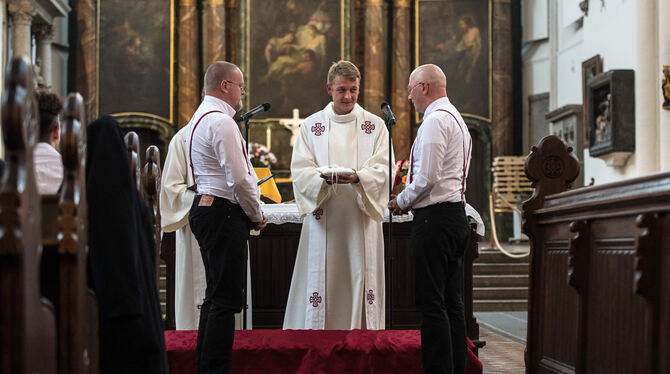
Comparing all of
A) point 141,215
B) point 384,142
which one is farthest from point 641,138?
point 141,215

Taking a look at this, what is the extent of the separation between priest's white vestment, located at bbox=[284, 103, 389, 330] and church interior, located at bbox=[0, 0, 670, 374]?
0.40 metres

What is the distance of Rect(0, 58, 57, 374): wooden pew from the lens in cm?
193

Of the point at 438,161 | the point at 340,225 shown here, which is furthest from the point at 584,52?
the point at 438,161

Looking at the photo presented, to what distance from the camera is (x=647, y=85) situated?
10953mm

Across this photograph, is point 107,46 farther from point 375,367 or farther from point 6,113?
point 6,113

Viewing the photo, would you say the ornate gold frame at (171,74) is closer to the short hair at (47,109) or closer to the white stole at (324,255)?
the white stole at (324,255)

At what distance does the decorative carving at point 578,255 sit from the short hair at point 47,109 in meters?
2.41

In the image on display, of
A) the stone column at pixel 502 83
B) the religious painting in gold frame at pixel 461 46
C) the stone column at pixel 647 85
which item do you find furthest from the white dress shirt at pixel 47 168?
the stone column at pixel 502 83

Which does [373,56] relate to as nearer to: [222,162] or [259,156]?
[259,156]

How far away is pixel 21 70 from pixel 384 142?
4.02 m

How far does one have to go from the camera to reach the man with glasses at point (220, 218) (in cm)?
414

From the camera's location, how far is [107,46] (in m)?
15.1

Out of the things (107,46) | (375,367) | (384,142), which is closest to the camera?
(375,367)

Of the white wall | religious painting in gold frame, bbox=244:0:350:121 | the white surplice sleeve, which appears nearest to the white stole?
the white surplice sleeve
